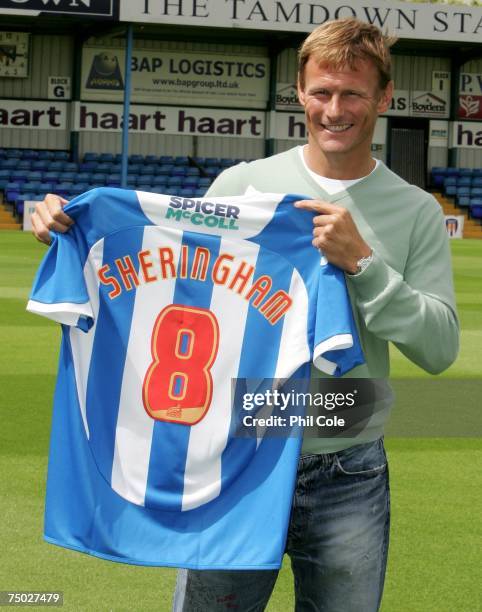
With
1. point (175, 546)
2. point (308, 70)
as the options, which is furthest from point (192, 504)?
point (308, 70)

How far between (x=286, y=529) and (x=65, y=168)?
3460cm

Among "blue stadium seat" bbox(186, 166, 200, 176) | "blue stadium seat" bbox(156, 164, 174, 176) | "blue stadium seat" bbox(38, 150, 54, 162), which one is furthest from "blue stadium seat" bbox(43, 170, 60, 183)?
"blue stadium seat" bbox(186, 166, 200, 176)

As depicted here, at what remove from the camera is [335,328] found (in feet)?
9.23

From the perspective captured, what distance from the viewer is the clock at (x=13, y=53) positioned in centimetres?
3706

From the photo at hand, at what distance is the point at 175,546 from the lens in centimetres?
295

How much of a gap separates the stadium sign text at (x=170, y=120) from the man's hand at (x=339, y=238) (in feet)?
118

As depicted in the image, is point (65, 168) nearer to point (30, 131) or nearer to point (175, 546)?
point (30, 131)

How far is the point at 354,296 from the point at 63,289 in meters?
0.67

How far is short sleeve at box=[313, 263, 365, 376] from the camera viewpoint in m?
2.81

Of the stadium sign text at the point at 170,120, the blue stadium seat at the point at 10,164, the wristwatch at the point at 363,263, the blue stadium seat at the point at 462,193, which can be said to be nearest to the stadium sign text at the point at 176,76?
the stadium sign text at the point at 170,120

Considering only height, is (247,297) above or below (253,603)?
above

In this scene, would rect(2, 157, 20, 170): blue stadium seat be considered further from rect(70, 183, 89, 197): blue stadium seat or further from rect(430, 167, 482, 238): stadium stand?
rect(430, 167, 482, 238): stadium stand

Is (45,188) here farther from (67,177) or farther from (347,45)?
(347,45)

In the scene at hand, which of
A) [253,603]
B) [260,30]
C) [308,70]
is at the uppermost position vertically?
[260,30]
